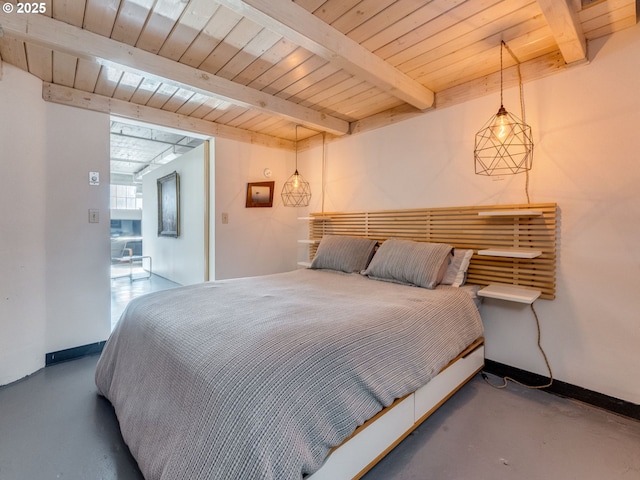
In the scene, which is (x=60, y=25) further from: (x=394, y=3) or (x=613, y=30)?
(x=613, y=30)

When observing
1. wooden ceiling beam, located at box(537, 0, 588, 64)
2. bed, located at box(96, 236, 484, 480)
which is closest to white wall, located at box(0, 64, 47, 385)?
bed, located at box(96, 236, 484, 480)

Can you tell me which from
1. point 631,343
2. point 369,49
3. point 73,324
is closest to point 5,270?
point 73,324

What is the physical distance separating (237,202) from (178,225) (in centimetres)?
188

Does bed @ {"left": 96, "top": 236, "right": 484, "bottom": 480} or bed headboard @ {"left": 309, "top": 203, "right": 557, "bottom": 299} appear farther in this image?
bed headboard @ {"left": 309, "top": 203, "right": 557, "bottom": 299}

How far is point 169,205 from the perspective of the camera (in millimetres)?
5242

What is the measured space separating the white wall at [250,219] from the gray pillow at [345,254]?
1031 millimetres

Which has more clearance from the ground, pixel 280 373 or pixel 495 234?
pixel 495 234

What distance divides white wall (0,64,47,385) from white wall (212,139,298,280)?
4.91 feet

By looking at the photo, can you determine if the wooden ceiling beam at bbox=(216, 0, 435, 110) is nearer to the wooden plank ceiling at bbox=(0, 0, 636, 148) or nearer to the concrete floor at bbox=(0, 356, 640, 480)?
the wooden plank ceiling at bbox=(0, 0, 636, 148)

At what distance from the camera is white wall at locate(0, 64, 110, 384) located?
210cm

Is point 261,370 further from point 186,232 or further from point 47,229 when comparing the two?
point 186,232

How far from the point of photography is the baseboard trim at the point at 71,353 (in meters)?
2.39

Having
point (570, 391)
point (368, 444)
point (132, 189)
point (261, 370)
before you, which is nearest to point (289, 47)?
point (261, 370)

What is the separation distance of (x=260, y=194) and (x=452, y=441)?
123 inches
